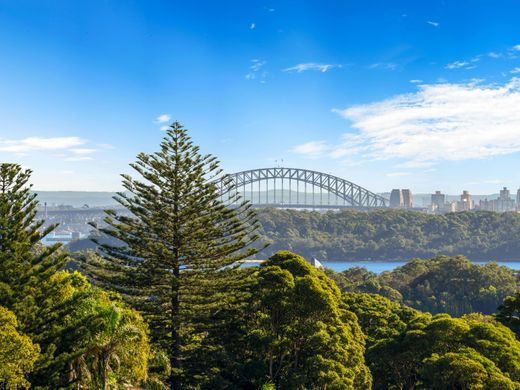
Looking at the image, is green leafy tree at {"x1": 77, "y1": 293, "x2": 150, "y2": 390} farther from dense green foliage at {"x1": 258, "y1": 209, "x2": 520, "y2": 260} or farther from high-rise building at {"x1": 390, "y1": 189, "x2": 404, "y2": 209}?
high-rise building at {"x1": 390, "y1": 189, "x2": 404, "y2": 209}

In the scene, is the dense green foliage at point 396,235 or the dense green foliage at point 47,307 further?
the dense green foliage at point 396,235

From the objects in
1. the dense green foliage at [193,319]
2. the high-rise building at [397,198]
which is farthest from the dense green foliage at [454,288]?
the high-rise building at [397,198]

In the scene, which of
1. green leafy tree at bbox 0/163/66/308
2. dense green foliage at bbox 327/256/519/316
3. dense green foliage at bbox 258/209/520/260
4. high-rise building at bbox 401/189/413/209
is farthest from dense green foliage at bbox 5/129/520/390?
high-rise building at bbox 401/189/413/209

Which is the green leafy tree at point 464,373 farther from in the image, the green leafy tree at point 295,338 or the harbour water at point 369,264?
the harbour water at point 369,264

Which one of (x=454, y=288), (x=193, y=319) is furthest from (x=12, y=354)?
(x=454, y=288)

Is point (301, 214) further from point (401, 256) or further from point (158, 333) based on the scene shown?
point (158, 333)
